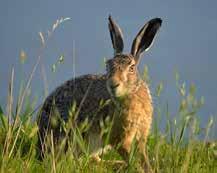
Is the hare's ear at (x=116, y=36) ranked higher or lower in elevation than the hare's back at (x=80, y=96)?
higher

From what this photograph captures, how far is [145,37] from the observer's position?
7160 millimetres

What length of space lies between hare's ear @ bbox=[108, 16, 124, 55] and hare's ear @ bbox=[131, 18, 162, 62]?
18cm

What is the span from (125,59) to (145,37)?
687 millimetres

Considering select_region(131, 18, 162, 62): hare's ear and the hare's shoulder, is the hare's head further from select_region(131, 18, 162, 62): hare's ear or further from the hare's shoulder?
the hare's shoulder

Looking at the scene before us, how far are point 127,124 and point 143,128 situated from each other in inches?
12.5

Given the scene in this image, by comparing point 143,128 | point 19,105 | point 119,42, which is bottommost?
point 143,128

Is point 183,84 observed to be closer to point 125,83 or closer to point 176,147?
point 176,147

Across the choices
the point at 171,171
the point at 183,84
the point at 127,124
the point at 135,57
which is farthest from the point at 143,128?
the point at 183,84

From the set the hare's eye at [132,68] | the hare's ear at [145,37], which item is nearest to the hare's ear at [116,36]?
the hare's ear at [145,37]

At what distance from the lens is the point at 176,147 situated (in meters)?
3.94

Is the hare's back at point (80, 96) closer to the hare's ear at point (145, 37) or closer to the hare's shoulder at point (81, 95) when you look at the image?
the hare's shoulder at point (81, 95)

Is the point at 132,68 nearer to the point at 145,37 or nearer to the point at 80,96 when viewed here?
the point at 145,37

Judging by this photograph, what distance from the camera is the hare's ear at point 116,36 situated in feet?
23.4

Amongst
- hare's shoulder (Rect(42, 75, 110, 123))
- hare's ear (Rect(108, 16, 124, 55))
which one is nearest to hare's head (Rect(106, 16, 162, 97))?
hare's ear (Rect(108, 16, 124, 55))
